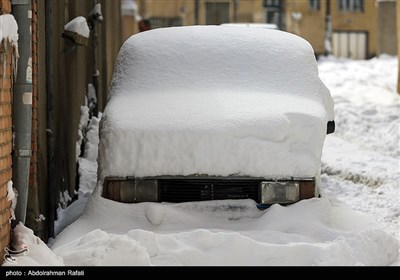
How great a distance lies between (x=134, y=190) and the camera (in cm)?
620

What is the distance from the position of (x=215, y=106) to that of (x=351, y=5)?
35.2m

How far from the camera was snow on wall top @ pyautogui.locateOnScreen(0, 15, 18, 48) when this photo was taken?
4883 millimetres

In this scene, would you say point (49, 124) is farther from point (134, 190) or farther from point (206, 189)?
point (206, 189)

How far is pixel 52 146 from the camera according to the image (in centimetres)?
732

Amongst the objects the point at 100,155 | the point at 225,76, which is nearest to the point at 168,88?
the point at 225,76

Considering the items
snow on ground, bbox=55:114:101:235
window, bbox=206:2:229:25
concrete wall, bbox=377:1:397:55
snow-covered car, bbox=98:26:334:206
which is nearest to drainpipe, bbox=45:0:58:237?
snow on ground, bbox=55:114:101:235

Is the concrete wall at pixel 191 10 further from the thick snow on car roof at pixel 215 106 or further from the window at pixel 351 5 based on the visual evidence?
the thick snow on car roof at pixel 215 106

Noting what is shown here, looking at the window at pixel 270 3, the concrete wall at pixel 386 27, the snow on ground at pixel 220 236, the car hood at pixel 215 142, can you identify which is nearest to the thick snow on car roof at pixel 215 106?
the car hood at pixel 215 142

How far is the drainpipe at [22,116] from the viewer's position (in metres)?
5.52

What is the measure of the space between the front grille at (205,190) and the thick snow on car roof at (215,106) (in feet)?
0.47

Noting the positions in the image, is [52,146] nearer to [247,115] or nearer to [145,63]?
[145,63]

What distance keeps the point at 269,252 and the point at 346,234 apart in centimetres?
73

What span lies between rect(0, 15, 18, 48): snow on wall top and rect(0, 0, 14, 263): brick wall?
0.04 metres

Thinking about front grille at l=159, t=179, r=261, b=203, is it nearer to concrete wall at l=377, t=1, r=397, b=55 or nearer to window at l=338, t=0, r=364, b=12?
concrete wall at l=377, t=1, r=397, b=55
